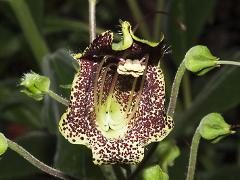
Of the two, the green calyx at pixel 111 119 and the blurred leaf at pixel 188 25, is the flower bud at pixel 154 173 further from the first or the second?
the blurred leaf at pixel 188 25

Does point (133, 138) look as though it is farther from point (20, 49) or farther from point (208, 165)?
point (20, 49)

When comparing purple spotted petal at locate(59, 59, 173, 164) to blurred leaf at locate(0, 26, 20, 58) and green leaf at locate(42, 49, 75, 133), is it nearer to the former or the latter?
green leaf at locate(42, 49, 75, 133)

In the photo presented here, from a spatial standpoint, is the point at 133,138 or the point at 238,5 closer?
the point at 133,138

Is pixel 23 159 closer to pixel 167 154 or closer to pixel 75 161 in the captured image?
pixel 75 161

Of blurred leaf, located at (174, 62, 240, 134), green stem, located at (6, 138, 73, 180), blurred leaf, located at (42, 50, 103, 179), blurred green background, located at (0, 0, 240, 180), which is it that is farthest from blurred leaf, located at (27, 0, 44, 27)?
green stem, located at (6, 138, 73, 180)

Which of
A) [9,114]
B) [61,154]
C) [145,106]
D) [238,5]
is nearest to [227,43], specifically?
[238,5]

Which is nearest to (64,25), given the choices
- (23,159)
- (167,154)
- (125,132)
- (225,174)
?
(23,159)
